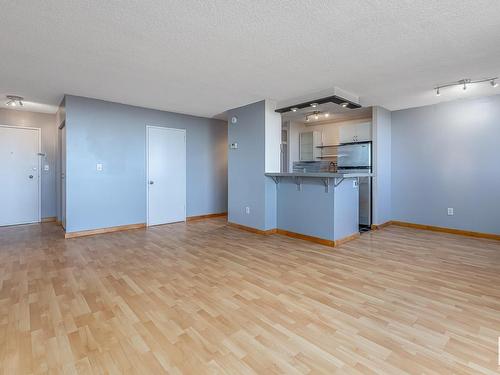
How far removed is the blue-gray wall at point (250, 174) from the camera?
4781 mm

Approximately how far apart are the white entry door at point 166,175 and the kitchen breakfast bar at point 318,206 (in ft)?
7.28

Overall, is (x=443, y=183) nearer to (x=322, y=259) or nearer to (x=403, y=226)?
(x=403, y=226)

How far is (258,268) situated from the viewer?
122 inches

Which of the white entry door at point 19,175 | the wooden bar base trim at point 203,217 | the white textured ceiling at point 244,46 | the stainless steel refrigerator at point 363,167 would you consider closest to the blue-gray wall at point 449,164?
the white textured ceiling at point 244,46

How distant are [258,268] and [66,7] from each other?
298 cm

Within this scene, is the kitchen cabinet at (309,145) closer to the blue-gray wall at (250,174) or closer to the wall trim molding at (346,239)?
the blue-gray wall at (250,174)

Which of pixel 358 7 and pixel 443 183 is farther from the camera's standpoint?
pixel 443 183

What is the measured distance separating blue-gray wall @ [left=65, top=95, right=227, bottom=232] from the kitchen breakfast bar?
7.98 feet

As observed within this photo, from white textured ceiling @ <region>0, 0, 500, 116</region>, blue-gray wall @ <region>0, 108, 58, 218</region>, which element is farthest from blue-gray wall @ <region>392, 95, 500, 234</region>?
blue-gray wall @ <region>0, 108, 58, 218</region>

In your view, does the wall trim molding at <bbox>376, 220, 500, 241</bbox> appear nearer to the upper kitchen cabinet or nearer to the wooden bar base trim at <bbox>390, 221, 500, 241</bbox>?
the wooden bar base trim at <bbox>390, 221, 500, 241</bbox>

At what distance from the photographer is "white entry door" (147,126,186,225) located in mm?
5453

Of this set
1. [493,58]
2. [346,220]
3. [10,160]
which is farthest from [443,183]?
[10,160]

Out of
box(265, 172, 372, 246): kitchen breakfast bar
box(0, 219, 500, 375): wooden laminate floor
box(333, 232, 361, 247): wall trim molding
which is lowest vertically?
box(0, 219, 500, 375): wooden laminate floor

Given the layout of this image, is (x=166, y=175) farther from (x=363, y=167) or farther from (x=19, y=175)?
(x=363, y=167)
